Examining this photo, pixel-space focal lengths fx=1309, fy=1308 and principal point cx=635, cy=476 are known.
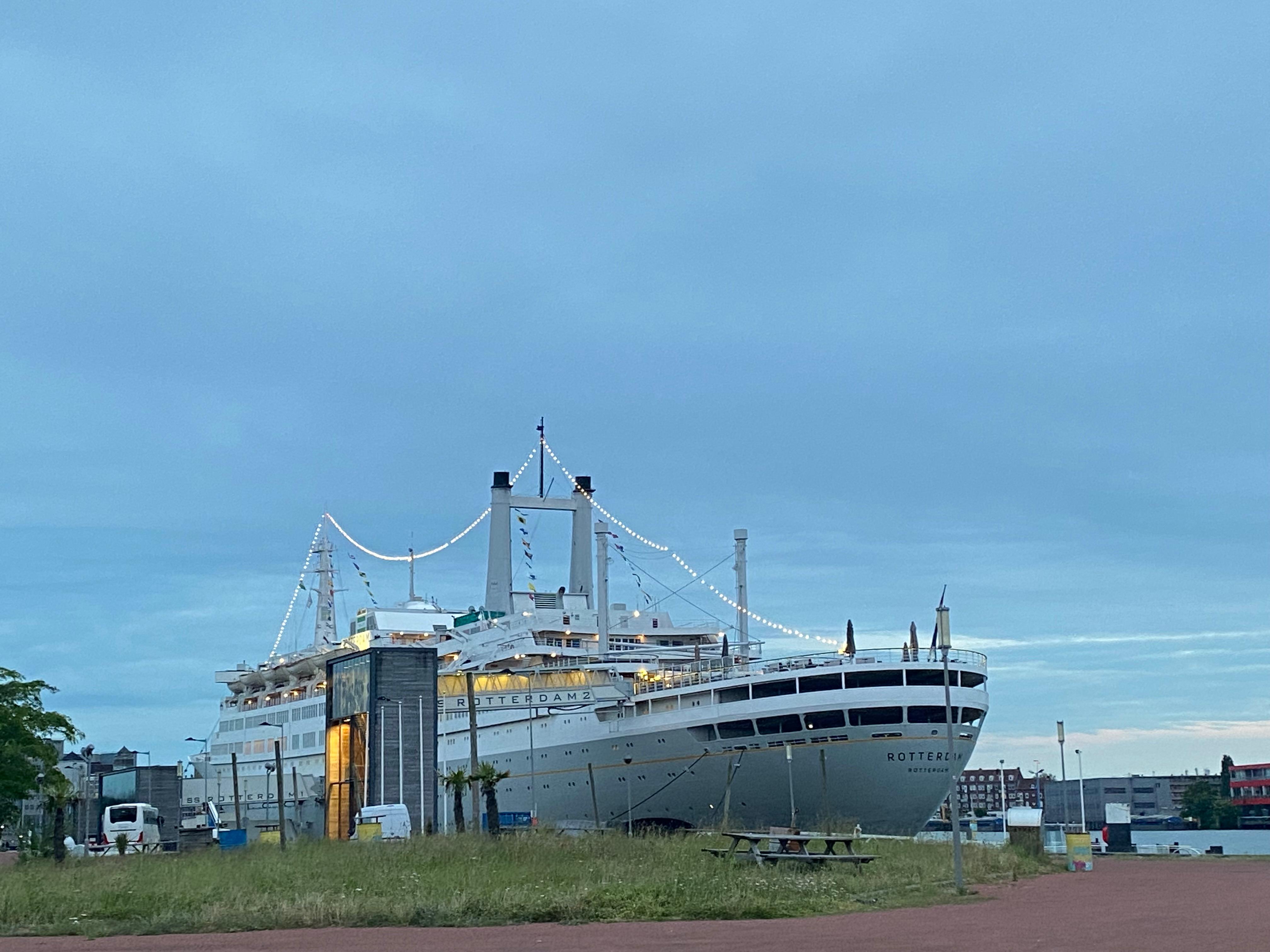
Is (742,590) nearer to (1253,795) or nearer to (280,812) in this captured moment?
(280,812)

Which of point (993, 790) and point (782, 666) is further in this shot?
point (993, 790)

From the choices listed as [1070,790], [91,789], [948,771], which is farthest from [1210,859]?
[1070,790]

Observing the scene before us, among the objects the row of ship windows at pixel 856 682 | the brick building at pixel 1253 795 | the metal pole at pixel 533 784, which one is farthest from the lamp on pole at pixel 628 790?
the brick building at pixel 1253 795

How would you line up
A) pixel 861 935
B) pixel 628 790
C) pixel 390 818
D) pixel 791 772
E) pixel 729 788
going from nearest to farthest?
pixel 861 935 → pixel 791 772 → pixel 729 788 → pixel 390 818 → pixel 628 790

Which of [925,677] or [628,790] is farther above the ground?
[925,677]

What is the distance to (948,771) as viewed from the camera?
43.3 meters

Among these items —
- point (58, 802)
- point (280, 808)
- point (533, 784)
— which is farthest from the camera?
point (533, 784)

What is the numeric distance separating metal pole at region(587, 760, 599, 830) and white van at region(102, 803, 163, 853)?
50.7 ft

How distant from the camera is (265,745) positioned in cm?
7531

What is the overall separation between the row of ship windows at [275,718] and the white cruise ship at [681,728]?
23 centimetres

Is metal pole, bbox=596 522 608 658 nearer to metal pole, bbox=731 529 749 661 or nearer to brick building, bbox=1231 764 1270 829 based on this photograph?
metal pole, bbox=731 529 749 661

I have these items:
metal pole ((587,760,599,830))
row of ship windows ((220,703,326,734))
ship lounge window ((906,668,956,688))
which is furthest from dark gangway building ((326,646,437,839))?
row of ship windows ((220,703,326,734))

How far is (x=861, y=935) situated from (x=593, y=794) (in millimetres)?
27054

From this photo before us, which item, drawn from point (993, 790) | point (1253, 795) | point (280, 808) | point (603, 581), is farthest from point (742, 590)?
point (993, 790)
